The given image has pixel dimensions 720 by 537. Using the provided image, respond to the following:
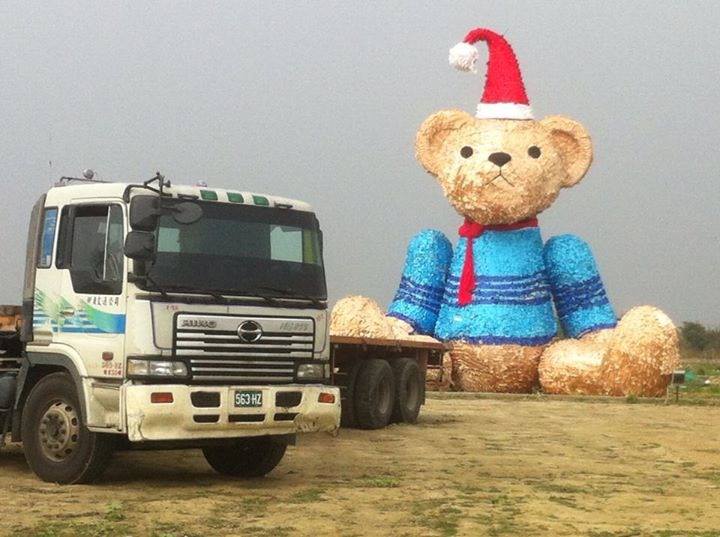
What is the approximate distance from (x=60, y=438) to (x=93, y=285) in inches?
47.5

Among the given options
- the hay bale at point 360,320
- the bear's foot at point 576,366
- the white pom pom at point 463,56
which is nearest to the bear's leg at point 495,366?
the bear's foot at point 576,366

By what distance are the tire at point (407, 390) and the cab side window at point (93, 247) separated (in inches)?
268

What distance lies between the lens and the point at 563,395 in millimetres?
19953

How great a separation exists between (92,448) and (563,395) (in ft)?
38.2

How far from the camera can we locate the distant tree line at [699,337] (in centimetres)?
5553

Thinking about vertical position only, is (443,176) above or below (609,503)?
above

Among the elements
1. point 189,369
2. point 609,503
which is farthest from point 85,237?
point 609,503

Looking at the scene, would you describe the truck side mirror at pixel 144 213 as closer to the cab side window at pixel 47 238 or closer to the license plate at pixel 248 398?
the cab side window at pixel 47 238

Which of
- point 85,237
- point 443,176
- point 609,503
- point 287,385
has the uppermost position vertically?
point 443,176

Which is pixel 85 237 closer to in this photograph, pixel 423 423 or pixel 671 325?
pixel 423 423

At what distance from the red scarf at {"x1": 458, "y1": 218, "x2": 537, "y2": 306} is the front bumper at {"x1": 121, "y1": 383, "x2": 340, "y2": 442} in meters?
10.5

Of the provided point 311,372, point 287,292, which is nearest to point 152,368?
point 287,292

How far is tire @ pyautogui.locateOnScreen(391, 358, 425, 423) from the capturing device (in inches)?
621

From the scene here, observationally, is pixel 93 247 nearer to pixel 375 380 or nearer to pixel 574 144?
pixel 375 380
